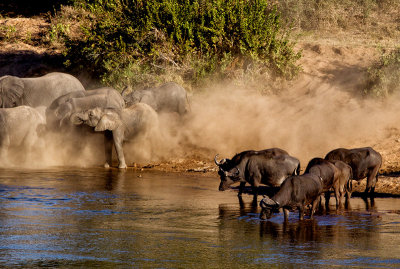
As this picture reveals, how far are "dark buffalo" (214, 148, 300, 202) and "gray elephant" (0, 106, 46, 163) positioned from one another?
28.4 feet

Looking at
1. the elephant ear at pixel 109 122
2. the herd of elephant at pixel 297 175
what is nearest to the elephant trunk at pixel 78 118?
the elephant ear at pixel 109 122

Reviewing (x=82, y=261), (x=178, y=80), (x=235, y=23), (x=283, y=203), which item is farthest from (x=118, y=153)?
(x=82, y=261)

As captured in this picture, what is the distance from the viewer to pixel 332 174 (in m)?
14.5

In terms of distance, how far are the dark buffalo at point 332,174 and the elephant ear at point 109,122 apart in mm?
9125

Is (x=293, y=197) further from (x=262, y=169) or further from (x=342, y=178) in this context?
(x=262, y=169)

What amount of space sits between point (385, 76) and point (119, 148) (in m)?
8.54

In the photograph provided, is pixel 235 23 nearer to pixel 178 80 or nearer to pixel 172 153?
pixel 178 80

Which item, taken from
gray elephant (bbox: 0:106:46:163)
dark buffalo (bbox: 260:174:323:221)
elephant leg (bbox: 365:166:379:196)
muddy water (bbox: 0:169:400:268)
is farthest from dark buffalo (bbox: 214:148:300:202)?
gray elephant (bbox: 0:106:46:163)

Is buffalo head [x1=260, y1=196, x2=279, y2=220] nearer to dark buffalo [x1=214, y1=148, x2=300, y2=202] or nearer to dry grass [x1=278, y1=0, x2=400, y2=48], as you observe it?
dark buffalo [x1=214, y1=148, x2=300, y2=202]

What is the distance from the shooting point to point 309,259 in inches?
404

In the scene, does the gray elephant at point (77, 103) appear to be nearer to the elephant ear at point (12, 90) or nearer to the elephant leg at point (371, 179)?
the elephant ear at point (12, 90)

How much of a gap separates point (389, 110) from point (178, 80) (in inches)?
313

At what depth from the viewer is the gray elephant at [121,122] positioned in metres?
22.4

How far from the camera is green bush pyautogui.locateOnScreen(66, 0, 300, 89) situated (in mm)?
26234
